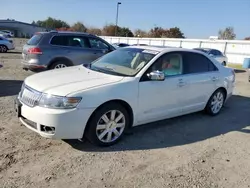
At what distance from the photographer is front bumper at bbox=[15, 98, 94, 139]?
3904 mm

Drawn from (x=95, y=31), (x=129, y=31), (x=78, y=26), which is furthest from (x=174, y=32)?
(x=78, y=26)

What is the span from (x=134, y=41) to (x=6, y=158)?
122 feet

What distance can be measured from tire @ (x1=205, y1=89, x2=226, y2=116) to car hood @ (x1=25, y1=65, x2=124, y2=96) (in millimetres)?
2711

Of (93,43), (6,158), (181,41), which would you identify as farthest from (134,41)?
(6,158)

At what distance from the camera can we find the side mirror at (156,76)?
477cm

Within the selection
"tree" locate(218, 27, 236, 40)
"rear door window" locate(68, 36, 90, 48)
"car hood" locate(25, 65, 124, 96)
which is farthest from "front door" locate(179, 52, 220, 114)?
"tree" locate(218, 27, 236, 40)

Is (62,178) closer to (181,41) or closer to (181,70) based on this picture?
(181,70)

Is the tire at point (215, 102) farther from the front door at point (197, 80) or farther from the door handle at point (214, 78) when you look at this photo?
the door handle at point (214, 78)

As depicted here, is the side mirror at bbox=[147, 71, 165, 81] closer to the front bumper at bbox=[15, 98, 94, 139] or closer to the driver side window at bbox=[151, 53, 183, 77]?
the driver side window at bbox=[151, 53, 183, 77]

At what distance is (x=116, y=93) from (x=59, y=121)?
97 cm

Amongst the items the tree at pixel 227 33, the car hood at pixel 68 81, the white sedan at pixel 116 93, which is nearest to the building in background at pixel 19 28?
the tree at pixel 227 33

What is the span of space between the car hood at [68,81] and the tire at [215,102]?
Answer: 8.90 ft

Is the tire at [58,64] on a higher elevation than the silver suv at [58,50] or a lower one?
lower

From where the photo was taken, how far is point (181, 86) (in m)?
5.41
